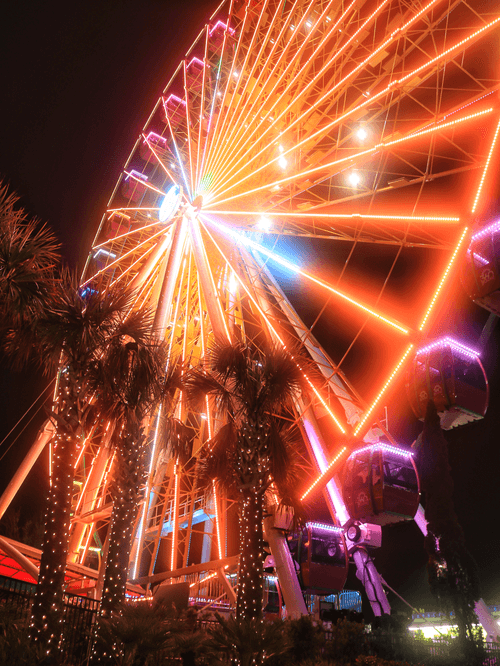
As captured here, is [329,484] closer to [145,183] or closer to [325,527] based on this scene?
[325,527]

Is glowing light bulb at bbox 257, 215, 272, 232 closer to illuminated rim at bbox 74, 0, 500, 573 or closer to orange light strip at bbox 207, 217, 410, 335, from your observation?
illuminated rim at bbox 74, 0, 500, 573

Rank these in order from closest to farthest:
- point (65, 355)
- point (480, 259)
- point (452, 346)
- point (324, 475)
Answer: point (65, 355), point (480, 259), point (452, 346), point (324, 475)

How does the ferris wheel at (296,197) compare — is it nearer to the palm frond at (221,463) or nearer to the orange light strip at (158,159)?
the orange light strip at (158,159)

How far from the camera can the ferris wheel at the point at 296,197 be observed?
12117 mm

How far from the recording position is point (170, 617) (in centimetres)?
866

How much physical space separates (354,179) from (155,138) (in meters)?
11.0

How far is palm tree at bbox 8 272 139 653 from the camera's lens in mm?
7859

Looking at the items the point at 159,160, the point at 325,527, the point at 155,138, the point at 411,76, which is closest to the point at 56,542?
the point at 325,527

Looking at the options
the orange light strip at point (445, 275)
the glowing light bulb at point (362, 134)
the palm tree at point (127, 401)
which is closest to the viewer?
the palm tree at point (127, 401)

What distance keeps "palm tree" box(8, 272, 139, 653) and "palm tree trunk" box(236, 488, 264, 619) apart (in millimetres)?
2751

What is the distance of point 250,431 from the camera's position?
9.50 m

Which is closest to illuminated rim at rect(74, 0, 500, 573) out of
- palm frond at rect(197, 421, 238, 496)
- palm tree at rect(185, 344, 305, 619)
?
palm tree at rect(185, 344, 305, 619)

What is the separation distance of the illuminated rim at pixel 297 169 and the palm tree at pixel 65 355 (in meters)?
3.16

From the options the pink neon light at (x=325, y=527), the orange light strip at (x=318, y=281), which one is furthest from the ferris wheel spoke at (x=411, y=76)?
the pink neon light at (x=325, y=527)
